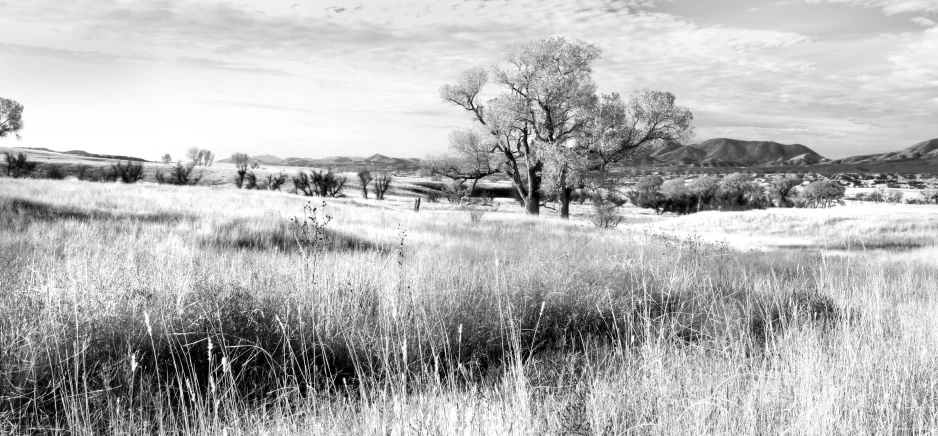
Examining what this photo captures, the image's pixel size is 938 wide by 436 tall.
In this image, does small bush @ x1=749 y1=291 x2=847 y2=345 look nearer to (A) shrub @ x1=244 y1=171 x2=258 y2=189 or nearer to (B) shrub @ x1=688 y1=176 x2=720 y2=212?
(B) shrub @ x1=688 y1=176 x2=720 y2=212

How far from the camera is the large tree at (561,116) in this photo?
2680cm

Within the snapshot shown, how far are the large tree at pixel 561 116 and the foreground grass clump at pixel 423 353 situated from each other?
62.6 feet

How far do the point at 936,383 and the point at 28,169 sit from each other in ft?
203

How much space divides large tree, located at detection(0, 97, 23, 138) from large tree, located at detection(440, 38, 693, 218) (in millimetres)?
61476

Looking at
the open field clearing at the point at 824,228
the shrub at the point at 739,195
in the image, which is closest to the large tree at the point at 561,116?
the open field clearing at the point at 824,228

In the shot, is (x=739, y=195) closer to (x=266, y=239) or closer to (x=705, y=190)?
(x=705, y=190)

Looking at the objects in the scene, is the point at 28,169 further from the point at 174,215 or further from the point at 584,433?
the point at 584,433

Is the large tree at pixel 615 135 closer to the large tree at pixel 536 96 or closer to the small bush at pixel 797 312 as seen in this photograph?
the large tree at pixel 536 96

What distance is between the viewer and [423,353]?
4.74m

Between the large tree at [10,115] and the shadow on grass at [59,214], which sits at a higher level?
the large tree at [10,115]

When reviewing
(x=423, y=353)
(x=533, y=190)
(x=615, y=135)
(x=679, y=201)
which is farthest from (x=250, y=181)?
(x=423, y=353)

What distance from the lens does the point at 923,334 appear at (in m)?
5.07

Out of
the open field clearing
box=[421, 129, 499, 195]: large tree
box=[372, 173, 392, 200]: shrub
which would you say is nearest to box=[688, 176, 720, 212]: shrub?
the open field clearing

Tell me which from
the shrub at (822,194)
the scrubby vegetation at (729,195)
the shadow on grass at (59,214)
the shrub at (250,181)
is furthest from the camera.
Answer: the shrub at (250,181)
